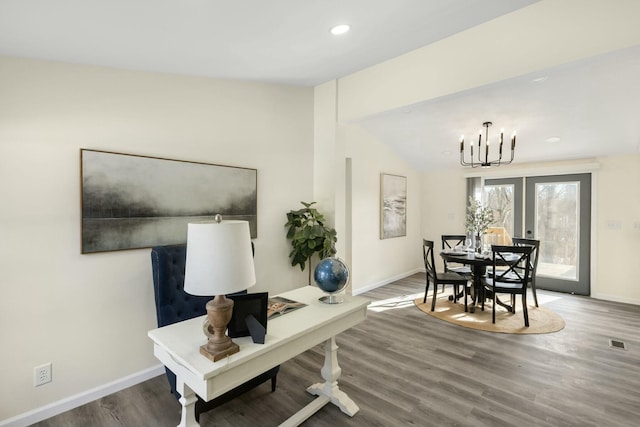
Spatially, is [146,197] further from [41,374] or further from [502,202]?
[502,202]

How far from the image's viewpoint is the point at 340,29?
2.25m

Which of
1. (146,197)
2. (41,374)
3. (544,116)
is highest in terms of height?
(544,116)

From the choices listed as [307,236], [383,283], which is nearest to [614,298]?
[383,283]

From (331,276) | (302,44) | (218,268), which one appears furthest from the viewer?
(302,44)

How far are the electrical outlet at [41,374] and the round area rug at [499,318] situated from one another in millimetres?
3876

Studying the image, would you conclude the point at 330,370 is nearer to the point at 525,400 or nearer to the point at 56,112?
the point at 525,400

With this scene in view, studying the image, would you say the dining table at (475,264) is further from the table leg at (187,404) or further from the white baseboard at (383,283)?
the table leg at (187,404)

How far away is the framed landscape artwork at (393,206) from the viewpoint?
5.47m

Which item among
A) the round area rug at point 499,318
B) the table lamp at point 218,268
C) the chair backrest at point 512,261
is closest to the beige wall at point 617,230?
the round area rug at point 499,318

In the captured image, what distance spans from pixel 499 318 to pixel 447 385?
1.93 m

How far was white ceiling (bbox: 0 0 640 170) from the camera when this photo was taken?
5.71ft

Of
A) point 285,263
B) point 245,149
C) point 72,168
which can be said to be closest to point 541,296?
point 285,263

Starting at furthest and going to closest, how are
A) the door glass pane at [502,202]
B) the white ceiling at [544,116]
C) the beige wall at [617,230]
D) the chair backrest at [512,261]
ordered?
1. the door glass pane at [502,202]
2. the beige wall at [617,230]
3. the chair backrest at [512,261]
4. the white ceiling at [544,116]

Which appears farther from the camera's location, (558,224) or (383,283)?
(383,283)
